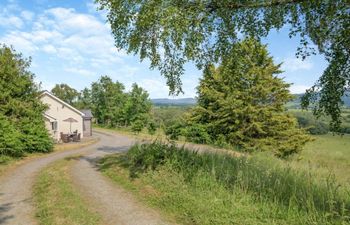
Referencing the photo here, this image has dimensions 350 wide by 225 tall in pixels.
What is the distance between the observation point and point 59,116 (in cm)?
4322

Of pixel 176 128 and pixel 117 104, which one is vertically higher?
pixel 117 104

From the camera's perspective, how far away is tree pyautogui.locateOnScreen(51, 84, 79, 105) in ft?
341

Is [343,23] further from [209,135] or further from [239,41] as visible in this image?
[209,135]

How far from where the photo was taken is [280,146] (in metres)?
32.0

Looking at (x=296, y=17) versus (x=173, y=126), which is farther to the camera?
(x=173, y=126)

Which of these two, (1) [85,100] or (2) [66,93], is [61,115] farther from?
(2) [66,93]

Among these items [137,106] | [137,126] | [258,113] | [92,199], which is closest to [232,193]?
[92,199]

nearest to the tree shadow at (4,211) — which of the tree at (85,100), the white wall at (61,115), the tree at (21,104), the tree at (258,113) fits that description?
the tree at (21,104)

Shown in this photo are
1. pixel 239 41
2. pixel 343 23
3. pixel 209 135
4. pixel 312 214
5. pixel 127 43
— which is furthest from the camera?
pixel 209 135

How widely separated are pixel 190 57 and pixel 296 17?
121 inches

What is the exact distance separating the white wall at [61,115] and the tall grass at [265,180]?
3151 cm

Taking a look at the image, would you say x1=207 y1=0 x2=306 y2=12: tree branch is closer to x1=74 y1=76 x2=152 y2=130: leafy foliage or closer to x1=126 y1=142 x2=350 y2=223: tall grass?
x1=126 y1=142 x2=350 y2=223: tall grass

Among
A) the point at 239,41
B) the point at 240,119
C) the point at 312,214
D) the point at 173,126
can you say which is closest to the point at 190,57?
the point at 239,41

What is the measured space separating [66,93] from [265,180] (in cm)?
10380
